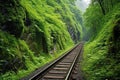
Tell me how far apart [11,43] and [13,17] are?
2.08 m

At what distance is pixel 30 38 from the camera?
17.2 metres

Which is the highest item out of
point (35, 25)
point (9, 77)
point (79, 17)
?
point (79, 17)

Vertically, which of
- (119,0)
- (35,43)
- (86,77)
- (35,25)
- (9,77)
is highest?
(119,0)

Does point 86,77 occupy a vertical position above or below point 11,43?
below

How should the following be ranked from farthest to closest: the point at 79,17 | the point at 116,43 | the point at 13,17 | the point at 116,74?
the point at 79,17 < the point at 13,17 < the point at 116,43 < the point at 116,74

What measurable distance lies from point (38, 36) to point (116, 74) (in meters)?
10.7

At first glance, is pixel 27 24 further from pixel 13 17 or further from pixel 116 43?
pixel 116 43

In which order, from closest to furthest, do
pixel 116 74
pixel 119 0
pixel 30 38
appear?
pixel 116 74, pixel 30 38, pixel 119 0

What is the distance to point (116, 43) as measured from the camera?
12.2 m

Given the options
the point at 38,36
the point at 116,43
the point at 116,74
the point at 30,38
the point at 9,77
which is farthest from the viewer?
the point at 38,36

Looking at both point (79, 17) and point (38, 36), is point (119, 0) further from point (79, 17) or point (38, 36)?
point (79, 17)

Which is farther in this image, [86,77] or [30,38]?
[30,38]

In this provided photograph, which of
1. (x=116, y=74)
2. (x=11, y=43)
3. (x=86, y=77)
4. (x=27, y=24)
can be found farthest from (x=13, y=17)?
(x=116, y=74)

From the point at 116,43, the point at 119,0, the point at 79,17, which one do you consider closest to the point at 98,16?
the point at 119,0
